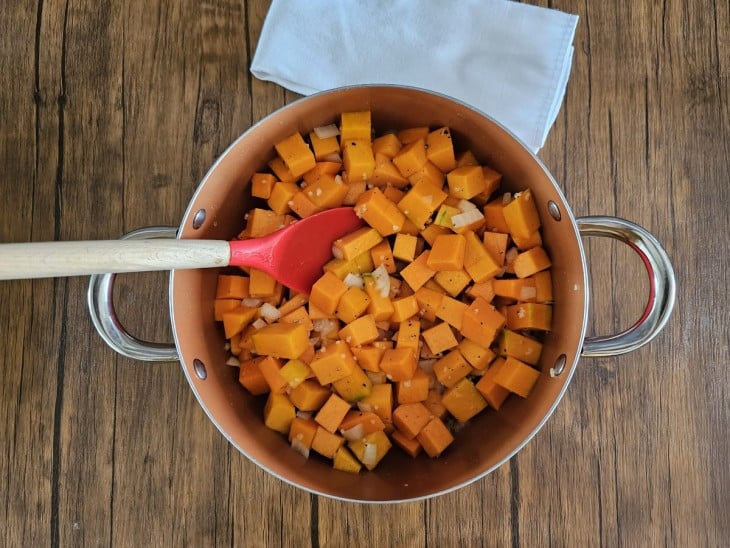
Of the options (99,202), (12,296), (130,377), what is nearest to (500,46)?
(99,202)

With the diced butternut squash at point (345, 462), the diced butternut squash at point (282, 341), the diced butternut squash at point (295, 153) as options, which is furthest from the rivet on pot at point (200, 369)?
the diced butternut squash at point (295, 153)

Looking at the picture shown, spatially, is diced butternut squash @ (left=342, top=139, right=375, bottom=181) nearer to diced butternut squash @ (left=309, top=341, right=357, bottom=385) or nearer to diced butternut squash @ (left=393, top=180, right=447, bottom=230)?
diced butternut squash @ (left=393, top=180, right=447, bottom=230)

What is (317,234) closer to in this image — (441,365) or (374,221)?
(374,221)

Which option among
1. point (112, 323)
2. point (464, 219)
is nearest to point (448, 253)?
point (464, 219)

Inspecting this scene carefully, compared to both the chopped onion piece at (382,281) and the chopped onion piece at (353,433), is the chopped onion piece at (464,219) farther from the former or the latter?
the chopped onion piece at (353,433)

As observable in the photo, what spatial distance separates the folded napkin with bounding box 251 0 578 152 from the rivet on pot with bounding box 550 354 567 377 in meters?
0.54

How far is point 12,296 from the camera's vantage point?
158 centimetres

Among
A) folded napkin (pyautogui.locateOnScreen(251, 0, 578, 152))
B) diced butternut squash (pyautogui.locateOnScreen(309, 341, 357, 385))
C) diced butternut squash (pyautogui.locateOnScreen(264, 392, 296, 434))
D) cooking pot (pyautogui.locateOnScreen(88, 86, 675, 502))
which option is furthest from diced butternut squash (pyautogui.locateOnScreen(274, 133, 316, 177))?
diced butternut squash (pyautogui.locateOnScreen(264, 392, 296, 434))

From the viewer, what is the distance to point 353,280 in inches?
55.1

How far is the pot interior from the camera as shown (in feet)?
4.15

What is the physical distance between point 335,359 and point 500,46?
85cm

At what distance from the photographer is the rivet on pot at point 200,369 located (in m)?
1.30

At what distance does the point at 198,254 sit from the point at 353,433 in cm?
52

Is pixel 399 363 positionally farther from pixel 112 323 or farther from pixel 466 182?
pixel 112 323
